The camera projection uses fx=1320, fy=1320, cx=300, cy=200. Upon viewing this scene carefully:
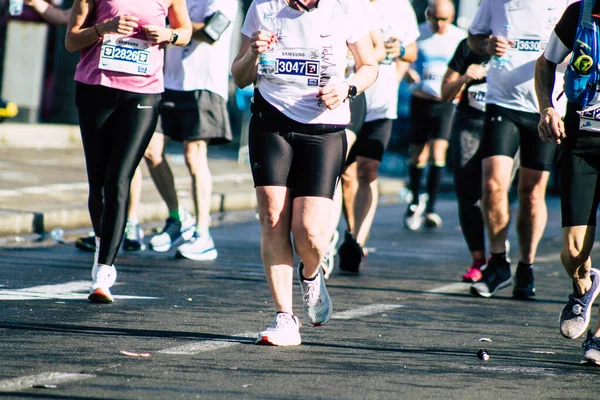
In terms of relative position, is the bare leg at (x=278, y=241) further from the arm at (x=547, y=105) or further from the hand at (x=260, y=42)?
the arm at (x=547, y=105)

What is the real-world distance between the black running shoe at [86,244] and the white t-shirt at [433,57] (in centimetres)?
459

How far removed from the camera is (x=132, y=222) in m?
9.93

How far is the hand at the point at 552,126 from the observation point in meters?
5.95

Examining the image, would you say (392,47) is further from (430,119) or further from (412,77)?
(430,119)

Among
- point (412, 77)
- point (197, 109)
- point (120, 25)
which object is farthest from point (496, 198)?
→ point (412, 77)

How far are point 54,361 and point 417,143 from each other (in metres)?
8.70

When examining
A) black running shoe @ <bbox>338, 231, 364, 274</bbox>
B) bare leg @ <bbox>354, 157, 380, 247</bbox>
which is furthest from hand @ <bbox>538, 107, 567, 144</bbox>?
bare leg @ <bbox>354, 157, 380, 247</bbox>

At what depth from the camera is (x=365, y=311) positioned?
7.52 meters

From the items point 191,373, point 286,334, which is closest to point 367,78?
point 286,334

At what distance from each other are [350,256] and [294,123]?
3.52 m

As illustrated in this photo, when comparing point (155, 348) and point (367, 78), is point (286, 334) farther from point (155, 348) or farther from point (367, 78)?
point (367, 78)

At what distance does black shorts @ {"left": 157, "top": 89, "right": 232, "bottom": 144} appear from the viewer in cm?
978

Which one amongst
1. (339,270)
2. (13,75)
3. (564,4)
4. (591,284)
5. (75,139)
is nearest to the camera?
(591,284)

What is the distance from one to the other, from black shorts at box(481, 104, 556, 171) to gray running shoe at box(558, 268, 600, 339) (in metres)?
2.13
